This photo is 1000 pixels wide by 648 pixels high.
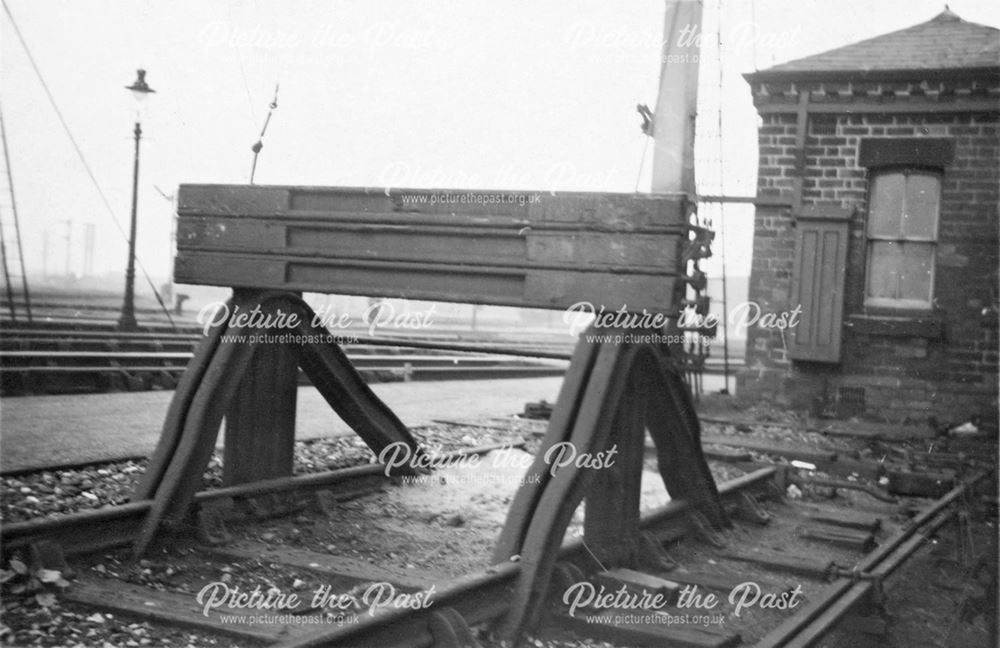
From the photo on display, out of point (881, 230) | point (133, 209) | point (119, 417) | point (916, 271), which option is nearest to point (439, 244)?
point (119, 417)

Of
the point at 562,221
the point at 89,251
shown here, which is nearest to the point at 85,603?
the point at 562,221

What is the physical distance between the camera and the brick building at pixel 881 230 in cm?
1312

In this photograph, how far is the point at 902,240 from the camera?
13578mm

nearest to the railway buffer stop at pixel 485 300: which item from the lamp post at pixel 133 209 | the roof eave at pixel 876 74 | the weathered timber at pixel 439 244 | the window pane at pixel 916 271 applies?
the weathered timber at pixel 439 244

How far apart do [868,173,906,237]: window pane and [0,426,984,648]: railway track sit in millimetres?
7617

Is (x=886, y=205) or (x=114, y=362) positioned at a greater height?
(x=886, y=205)

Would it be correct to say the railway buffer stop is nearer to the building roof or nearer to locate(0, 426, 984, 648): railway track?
locate(0, 426, 984, 648): railway track

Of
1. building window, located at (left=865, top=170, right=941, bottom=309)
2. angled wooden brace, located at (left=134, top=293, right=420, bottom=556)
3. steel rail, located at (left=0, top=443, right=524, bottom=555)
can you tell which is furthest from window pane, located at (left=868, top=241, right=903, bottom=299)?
steel rail, located at (left=0, top=443, right=524, bottom=555)

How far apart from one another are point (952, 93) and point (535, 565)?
1160cm

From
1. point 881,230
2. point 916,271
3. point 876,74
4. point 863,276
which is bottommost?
point 863,276

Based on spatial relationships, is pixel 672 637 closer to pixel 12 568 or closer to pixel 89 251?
pixel 12 568

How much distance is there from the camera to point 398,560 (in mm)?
5309

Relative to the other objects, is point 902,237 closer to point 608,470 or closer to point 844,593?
point 844,593

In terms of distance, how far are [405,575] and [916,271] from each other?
1101 centimetres
